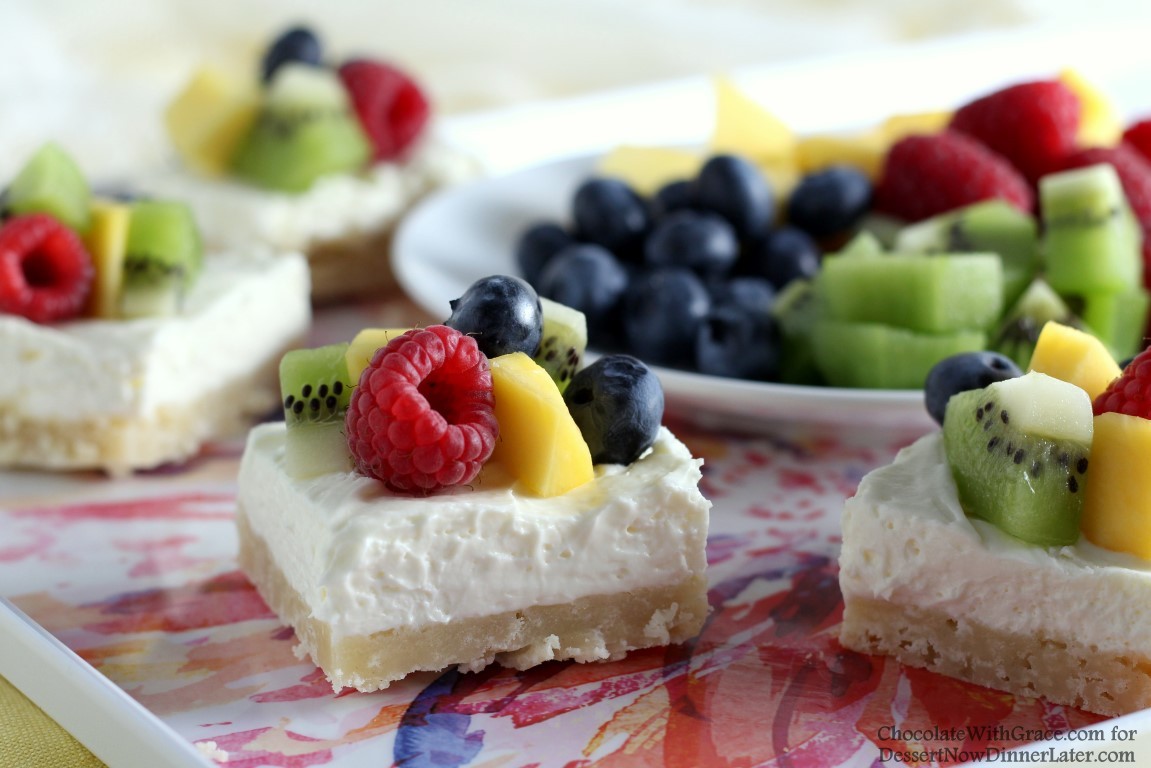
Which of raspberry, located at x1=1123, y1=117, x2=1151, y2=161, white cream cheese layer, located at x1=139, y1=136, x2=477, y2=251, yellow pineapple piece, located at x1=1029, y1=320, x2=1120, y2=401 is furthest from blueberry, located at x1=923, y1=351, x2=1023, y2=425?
white cream cheese layer, located at x1=139, y1=136, x2=477, y2=251

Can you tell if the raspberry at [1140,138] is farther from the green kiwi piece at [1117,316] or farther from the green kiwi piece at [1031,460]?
the green kiwi piece at [1031,460]

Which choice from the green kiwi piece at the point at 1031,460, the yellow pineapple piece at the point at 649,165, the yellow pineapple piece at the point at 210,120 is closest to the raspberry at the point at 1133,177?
the yellow pineapple piece at the point at 649,165

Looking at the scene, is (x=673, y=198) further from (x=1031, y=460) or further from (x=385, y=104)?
(x=1031, y=460)

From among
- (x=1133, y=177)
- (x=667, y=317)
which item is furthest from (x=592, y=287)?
(x=1133, y=177)

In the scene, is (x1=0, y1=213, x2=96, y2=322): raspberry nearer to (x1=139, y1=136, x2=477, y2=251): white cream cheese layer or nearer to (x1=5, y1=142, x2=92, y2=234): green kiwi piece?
(x1=5, y1=142, x2=92, y2=234): green kiwi piece

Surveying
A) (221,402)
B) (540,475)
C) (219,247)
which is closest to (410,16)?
(219,247)
